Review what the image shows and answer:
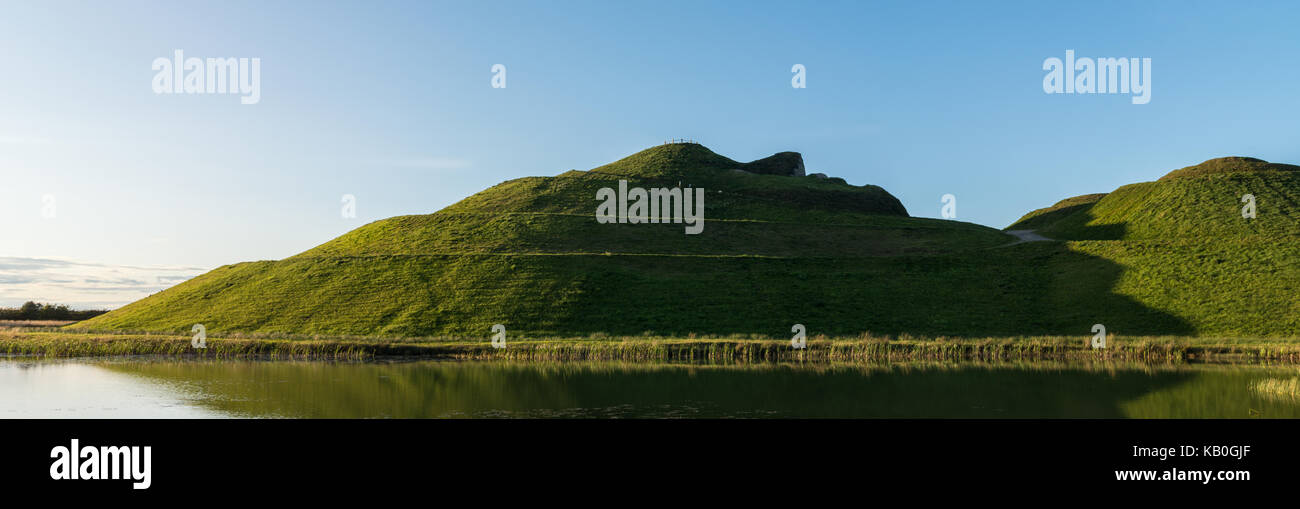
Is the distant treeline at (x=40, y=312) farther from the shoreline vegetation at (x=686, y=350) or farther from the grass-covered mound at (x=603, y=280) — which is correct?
the shoreline vegetation at (x=686, y=350)

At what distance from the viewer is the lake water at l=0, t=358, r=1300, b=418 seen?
2498 centimetres

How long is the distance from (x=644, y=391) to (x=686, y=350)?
18675mm

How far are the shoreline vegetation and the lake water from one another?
4.79 meters

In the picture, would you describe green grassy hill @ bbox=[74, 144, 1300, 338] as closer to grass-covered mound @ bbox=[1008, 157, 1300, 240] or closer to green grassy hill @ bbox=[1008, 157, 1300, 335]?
green grassy hill @ bbox=[1008, 157, 1300, 335]

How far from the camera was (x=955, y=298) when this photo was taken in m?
74.1

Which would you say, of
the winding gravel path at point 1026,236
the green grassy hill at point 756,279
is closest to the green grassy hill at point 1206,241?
the green grassy hill at point 756,279

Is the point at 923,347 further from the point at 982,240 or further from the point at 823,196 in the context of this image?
the point at 823,196

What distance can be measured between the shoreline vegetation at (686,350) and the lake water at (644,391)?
15.7 ft

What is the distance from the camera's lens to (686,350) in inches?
1938

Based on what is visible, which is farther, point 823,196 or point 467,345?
point 823,196

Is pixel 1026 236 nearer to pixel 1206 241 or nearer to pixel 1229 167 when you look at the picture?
pixel 1206 241
